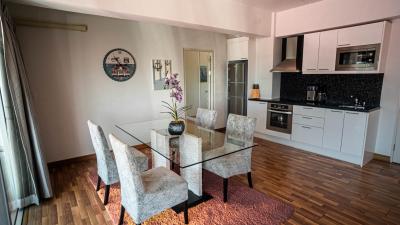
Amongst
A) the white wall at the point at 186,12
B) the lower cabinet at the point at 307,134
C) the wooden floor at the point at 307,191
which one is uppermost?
the white wall at the point at 186,12

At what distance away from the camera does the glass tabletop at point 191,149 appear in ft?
7.60

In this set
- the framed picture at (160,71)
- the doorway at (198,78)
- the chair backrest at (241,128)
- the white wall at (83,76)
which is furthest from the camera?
the doorway at (198,78)

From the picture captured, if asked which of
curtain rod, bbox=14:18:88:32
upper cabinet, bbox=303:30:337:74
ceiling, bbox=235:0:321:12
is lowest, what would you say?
upper cabinet, bbox=303:30:337:74

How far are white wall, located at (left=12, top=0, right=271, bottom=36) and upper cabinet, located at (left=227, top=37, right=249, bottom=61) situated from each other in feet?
2.04

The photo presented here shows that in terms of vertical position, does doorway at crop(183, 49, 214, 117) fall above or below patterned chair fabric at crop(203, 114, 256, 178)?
above

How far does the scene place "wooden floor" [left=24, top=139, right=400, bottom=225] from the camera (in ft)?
7.37

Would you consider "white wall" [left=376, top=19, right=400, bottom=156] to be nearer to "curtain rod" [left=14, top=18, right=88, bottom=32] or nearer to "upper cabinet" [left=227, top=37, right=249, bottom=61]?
"upper cabinet" [left=227, top=37, right=249, bottom=61]

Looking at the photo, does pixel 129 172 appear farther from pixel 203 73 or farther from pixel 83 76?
pixel 203 73

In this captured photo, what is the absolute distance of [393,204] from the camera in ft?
8.01

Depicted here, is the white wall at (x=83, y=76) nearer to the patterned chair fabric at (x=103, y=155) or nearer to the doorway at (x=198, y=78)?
the doorway at (x=198, y=78)

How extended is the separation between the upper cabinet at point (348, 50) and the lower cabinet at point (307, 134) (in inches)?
39.8

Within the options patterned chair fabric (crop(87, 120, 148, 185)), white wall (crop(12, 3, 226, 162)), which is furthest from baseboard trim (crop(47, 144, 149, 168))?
patterned chair fabric (crop(87, 120, 148, 185))

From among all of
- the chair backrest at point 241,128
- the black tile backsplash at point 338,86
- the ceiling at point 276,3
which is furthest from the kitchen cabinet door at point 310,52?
the chair backrest at point 241,128

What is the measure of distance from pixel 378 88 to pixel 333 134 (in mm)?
1016
